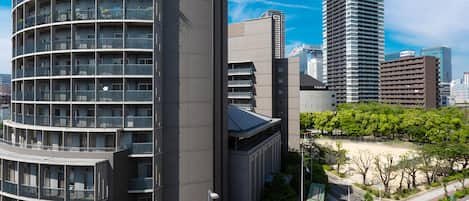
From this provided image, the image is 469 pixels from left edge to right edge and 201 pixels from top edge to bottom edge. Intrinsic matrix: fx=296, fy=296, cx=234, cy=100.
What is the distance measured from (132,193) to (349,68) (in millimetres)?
172929

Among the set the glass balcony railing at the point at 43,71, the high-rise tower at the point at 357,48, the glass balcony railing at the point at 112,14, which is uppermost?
the high-rise tower at the point at 357,48

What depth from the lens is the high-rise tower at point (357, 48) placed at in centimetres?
17675

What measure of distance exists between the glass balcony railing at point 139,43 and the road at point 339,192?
1222 inches

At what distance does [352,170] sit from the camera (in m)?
56.1

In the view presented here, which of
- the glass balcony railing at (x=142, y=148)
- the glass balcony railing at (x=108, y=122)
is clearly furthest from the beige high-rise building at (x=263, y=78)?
the glass balcony railing at (x=108, y=122)

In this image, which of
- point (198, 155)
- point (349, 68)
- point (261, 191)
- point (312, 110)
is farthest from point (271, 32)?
point (349, 68)

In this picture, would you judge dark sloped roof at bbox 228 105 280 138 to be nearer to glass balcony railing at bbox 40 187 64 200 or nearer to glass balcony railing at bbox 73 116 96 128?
glass balcony railing at bbox 73 116 96 128

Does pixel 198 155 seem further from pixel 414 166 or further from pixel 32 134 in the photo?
pixel 414 166

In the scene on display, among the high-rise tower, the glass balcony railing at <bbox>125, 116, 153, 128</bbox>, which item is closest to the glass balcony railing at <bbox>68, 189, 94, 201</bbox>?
→ the glass balcony railing at <bbox>125, 116, 153, 128</bbox>

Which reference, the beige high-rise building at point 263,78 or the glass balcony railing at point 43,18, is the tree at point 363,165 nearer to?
the beige high-rise building at point 263,78

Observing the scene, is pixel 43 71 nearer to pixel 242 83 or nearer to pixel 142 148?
pixel 142 148

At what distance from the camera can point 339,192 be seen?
4403cm

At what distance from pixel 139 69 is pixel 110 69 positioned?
242cm

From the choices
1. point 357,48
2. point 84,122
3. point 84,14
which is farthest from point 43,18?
point 357,48
